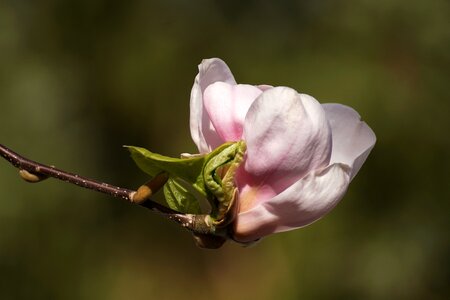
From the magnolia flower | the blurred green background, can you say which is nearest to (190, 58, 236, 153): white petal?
the magnolia flower

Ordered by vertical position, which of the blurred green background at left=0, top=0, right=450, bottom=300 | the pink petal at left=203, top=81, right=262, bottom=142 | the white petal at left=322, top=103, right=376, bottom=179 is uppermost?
the pink petal at left=203, top=81, right=262, bottom=142

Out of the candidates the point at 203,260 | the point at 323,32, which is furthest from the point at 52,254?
the point at 323,32

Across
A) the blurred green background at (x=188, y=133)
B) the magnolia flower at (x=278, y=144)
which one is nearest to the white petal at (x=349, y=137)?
the magnolia flower at (x=278, y=144)

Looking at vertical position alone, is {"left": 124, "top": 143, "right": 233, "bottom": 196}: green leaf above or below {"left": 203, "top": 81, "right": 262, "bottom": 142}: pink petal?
below

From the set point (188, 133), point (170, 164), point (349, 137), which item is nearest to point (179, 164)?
point (170, 164)

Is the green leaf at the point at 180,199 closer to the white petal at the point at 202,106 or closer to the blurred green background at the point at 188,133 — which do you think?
the white petal at the point at 202,106

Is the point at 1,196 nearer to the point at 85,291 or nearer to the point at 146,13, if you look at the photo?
the point at 85,291

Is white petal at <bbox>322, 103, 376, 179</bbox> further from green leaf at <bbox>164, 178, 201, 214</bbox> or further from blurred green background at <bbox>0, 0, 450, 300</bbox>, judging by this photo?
blurred green background at <bbox>0, 0, 450, 300</bbox>
